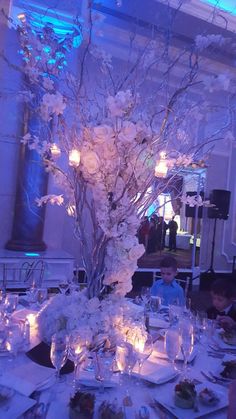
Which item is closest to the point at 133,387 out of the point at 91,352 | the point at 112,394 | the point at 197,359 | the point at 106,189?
the point at 112,394

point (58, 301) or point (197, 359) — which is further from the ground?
point (58, 301)

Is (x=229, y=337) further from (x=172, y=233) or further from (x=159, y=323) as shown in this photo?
(x=172, y=233)

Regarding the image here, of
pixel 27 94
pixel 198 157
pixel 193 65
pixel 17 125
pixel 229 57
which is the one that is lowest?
pixel 198 157

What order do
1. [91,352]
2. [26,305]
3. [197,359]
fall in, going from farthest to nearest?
[26,305] < [197,359] < [91,352]

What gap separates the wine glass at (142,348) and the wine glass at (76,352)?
21cm

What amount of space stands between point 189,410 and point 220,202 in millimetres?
6036

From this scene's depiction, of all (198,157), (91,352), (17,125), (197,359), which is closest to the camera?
(91,352)

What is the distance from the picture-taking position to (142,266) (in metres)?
6.86

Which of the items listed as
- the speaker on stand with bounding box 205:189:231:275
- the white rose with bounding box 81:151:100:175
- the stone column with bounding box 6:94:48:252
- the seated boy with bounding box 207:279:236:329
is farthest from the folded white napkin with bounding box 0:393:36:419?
the speaker on stand with bounding box 205:189:231:275

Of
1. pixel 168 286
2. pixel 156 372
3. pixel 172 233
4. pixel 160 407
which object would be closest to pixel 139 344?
pixel 156 372

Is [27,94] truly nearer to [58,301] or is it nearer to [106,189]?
[106,189]

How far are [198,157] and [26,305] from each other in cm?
144

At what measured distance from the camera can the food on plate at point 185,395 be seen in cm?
118

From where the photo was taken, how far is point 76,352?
4.64 feet
